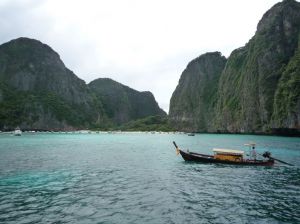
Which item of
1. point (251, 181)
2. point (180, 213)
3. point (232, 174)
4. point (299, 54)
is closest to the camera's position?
point (180, 213)

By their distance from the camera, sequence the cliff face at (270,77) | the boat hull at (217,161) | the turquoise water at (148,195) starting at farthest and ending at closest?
the cliff face at (270,77) < the boat hull at (217,161) < the turquoise water at (148,195)

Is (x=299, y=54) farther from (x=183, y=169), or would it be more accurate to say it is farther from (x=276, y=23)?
(x=183, y=169)

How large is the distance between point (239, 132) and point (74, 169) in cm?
15442

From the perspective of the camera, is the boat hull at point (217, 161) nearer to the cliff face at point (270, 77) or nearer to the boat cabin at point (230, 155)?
the boat cabin at point (230, 155)

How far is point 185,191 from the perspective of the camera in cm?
2769

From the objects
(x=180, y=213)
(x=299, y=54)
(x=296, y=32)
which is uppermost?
(x=296, y=32)

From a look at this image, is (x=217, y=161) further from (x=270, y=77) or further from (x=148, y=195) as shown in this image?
(x=270, y=77)

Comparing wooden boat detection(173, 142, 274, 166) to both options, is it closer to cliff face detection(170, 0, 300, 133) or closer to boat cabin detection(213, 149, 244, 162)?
boat cabin detection(213, 149, 244, 162)

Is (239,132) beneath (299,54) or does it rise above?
beneath

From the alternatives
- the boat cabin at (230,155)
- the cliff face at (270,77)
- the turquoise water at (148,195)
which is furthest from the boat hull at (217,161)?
the cliff face at (270,77)

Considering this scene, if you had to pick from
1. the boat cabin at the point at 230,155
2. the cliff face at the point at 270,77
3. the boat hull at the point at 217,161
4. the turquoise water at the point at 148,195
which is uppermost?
the cliff face at the point at 270,77

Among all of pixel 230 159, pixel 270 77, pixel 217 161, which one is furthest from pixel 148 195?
pixel 270 77

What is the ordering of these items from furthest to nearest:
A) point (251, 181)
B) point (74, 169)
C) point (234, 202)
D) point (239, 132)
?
1. point (239, 132)
2. point (74, 169)
3. point (251, 181)
4. point (234, 202)

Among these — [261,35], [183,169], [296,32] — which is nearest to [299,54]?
[296,32]
